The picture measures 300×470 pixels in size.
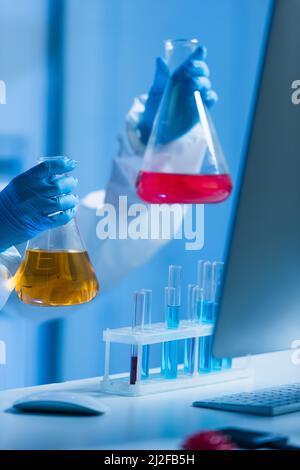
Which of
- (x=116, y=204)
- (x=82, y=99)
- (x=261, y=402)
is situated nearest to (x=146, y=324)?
(x=261, y=402)

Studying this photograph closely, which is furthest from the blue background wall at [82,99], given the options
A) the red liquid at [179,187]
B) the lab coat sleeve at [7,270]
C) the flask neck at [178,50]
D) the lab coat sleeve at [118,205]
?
the flask neck at [178,50]

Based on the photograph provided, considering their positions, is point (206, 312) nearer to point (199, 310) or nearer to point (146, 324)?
point (199, 310)

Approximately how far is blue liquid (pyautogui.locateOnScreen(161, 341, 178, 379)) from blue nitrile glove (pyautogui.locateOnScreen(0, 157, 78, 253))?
0.38m

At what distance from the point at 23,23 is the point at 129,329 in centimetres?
159

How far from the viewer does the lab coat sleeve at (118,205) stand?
263cm

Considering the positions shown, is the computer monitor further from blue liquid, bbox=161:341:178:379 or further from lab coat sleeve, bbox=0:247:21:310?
lab coat sleeve, bbox=0:247:21:310

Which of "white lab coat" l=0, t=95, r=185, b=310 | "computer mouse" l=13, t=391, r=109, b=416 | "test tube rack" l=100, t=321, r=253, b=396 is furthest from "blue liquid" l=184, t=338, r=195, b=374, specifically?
"white lab coat" l=0, t=95, r=185, b=310

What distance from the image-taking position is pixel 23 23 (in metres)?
2.83

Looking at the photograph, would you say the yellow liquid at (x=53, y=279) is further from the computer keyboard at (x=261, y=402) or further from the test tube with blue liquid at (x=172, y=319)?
the computer keyboard at (x=261, y=402)

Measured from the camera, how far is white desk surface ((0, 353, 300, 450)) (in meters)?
1.14

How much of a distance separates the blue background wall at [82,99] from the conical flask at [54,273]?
119cm

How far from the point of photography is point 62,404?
1.32m

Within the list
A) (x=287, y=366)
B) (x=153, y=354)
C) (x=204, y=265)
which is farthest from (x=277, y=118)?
(x=153, y=354)

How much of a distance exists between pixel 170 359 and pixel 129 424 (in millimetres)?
324
